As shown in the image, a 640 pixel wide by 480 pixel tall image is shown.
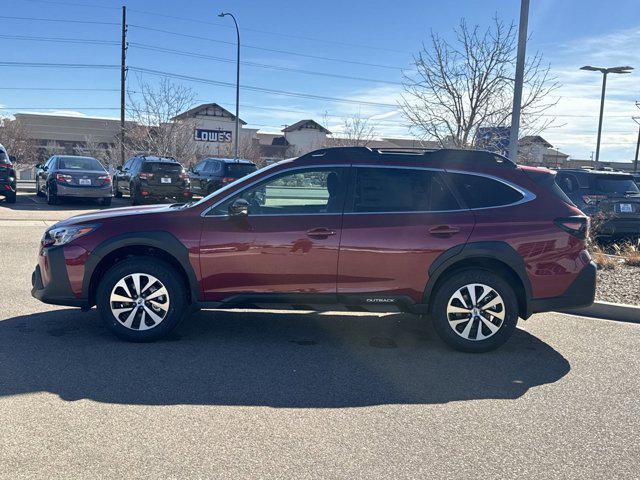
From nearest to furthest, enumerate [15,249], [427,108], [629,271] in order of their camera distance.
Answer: [629,271], [15,249], [427,108]

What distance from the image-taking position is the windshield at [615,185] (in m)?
11.5

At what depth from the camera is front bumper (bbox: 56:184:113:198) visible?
18047mm

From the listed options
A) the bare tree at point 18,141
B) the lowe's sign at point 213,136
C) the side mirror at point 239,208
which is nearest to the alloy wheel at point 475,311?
the side mirror at point 239,208

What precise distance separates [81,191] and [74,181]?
14.5 inches

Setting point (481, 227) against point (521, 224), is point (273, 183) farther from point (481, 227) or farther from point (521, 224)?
point (521, 224)

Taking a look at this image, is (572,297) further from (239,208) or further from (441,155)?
(239,208)

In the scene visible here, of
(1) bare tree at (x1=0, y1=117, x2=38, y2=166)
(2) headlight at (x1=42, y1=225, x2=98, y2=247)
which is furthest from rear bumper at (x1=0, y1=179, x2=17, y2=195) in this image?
(1) bare tree at (x1=0, y1=117, x2=38, y2=166)

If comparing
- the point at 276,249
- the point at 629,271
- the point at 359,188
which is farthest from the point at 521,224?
the point at 629,271

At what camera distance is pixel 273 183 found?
5.49 metres

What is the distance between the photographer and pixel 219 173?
19.3m

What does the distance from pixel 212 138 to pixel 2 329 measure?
45.0 meters

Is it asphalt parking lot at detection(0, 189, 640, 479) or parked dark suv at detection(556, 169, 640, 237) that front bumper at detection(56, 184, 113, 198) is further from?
parked dark suv at detection(556, 169, 640, 237)

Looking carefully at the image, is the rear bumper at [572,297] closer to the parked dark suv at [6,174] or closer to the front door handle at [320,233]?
the front door handle at [320,233]

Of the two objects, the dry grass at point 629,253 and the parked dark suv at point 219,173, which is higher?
the parked dark suv at point 219,173
